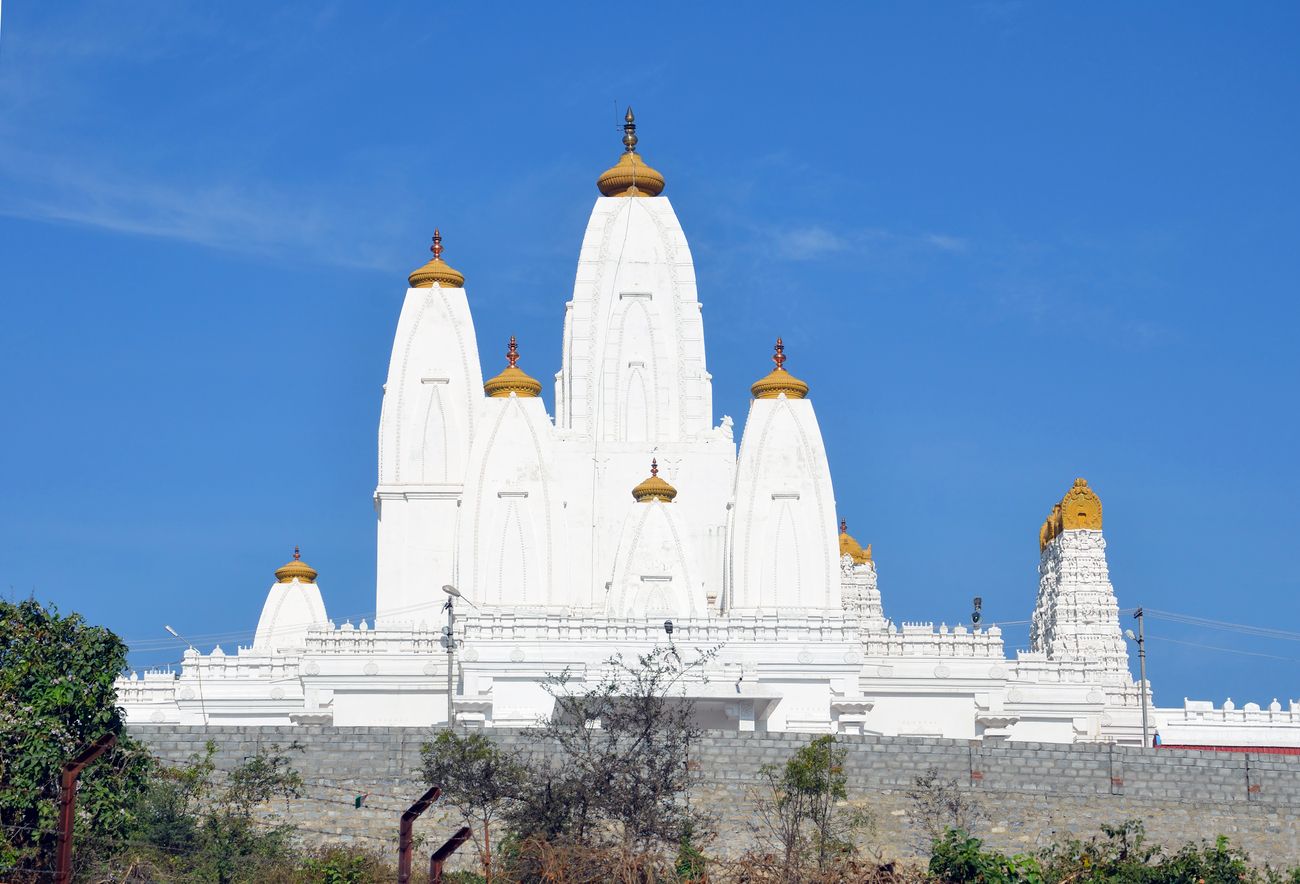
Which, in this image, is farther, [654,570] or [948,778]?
[654,570]

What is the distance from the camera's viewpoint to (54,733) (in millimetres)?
29297

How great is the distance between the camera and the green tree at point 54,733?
28.5 metres

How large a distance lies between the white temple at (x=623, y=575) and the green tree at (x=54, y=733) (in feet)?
35.7

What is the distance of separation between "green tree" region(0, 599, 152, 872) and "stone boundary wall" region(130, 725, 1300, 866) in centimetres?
280

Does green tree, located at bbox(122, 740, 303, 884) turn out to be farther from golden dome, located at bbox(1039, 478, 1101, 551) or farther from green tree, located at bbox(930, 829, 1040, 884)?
golden dome, located at bbox(1039, 478, 1101, 551)

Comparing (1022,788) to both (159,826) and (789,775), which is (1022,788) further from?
(159,826)

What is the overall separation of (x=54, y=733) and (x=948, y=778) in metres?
12.0

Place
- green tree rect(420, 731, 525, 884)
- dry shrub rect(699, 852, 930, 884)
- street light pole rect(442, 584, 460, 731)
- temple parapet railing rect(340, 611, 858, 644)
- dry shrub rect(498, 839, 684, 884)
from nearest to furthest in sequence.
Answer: dry shrub rect(699, 852, 930, 884), dry shrub rect(498, 839, 684, 884), green tree rect(420, 731, 525, 884), street light pole rect(442, 584, 460, 731), temple parapet railing rect(340, 611, 858, 644)

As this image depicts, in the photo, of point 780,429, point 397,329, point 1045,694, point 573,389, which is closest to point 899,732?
point 1045,694

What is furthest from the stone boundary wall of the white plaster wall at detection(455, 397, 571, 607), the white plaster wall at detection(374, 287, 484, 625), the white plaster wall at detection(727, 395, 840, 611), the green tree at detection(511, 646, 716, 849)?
the white plaster wall at detection(374, 287, 484, 625)

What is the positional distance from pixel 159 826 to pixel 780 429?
20.0 metres

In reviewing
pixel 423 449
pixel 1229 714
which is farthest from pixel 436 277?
pixel 1229 714

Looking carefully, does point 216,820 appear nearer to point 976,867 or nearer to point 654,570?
point 976,867

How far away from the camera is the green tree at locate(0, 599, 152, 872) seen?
28500 millimetres
